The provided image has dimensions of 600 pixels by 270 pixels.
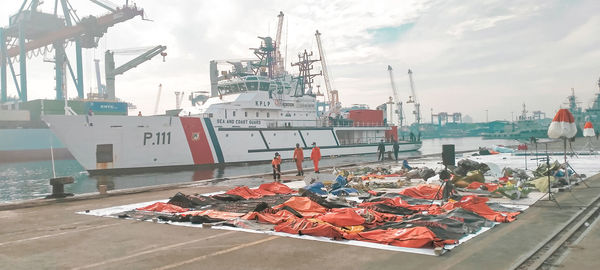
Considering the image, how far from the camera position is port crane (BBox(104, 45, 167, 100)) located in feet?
181

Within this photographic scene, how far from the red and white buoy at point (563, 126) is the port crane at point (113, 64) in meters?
54.6

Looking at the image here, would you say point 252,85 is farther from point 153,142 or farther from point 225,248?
point 225,248

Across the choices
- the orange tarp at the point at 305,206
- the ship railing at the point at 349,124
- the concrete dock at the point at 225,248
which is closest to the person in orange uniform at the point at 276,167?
the orange tarp at the point at 305,206

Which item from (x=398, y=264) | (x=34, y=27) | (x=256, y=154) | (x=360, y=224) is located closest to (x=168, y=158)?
(x=256, y=154)

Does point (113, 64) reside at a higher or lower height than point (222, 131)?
higher

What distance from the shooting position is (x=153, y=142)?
2506cm

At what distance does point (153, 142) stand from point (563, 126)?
21.3 metres

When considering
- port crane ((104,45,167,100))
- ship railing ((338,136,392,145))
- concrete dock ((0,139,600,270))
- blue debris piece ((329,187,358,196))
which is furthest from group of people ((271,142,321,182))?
port crane ((104,45,167,100))

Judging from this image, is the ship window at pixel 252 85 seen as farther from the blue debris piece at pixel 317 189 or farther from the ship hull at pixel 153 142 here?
the blue debris piece at pixel 317 189

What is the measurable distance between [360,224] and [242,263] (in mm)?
2253

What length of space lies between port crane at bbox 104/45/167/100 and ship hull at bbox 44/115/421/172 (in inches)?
1299

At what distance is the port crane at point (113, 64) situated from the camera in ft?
181

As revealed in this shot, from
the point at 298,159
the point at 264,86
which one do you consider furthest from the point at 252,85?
the point at 298,159

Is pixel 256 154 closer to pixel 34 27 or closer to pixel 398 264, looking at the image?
pixel 398 264
